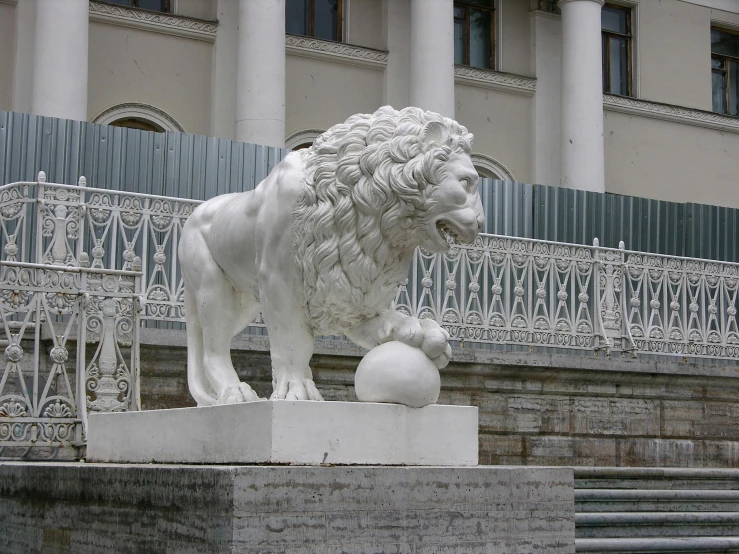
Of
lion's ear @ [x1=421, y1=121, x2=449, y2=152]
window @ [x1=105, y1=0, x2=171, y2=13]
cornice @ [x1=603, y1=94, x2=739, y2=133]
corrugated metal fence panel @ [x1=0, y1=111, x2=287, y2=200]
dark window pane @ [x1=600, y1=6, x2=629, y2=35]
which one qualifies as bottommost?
lion's ear @ [x1=421, y1=121, x2=449, y2=152]

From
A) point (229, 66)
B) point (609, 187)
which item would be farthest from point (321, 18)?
point (609, 187)

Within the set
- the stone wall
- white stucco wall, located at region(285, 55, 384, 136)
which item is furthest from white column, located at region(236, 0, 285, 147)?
the stone wall

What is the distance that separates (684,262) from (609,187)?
9.58 m

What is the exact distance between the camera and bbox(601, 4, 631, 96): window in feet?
74.1

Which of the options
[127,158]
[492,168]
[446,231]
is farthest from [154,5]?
[446,231]

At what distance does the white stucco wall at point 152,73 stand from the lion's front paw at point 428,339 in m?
13.4

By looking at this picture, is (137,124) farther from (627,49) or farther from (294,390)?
(294,390)

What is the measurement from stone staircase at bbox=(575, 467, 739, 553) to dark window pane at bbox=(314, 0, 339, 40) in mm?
12373

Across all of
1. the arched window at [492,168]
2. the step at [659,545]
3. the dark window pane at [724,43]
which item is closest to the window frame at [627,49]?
the dark window pane at [724,43]

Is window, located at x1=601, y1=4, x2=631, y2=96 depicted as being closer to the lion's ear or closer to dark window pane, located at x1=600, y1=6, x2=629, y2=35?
dark window pane, located at x1=600, y1=6, x2=629, y2=35

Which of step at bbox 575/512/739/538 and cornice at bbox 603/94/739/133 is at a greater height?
cornice at bbox 603/94/739/133

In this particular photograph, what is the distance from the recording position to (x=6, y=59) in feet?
56.0

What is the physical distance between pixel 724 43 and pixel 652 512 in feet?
57.9

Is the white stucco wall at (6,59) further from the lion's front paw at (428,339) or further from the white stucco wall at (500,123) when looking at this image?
the lion's front paw at (428,339)
